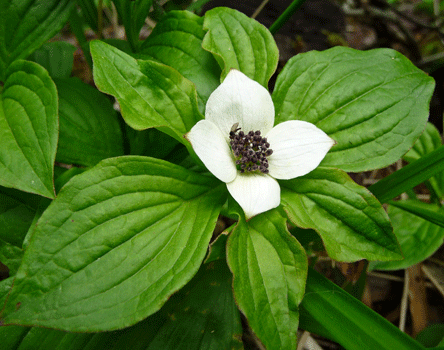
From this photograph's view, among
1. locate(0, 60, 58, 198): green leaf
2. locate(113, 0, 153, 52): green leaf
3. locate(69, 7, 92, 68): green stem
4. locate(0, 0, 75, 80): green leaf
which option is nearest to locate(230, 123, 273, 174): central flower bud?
locate(0, 60, 58, 198): green leaf

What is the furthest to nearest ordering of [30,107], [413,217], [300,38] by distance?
[300,38] → [413,217] → [30,107]

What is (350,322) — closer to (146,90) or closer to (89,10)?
(146,90)

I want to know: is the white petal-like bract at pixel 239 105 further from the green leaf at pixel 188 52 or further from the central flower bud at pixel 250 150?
the green leaf at pixel 188 52

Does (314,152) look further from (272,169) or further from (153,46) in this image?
(153,46)

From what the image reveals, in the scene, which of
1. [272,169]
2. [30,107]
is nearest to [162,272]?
[272,169]

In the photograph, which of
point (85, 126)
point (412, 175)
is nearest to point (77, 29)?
point (85, 126)
